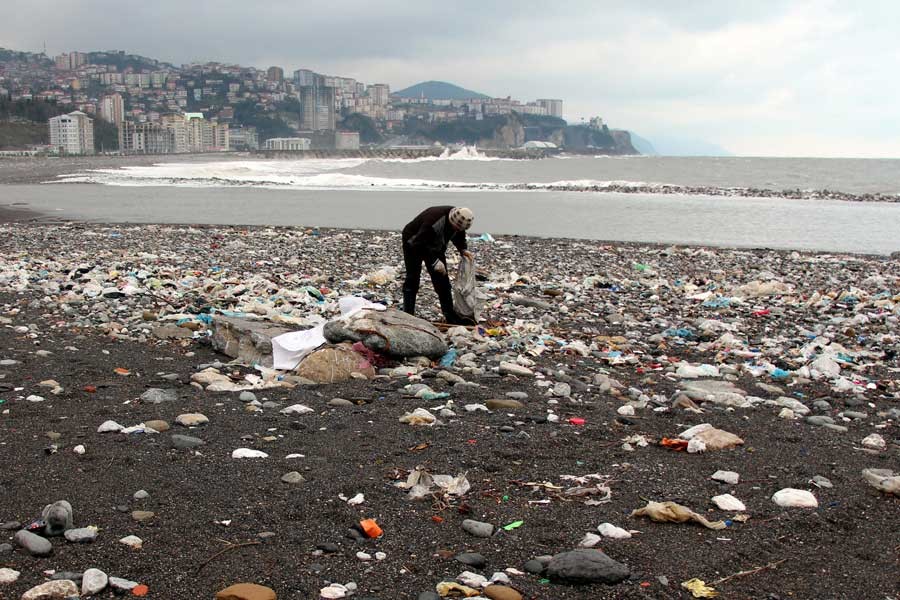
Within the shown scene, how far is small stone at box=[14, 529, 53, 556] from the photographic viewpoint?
320cm

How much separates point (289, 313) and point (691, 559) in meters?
5.92

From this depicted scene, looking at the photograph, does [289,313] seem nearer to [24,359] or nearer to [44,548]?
[24,359]


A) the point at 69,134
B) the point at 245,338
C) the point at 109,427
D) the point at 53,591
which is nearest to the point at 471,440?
the point at 109,427

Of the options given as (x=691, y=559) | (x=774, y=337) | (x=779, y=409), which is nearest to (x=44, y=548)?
(x=691, y=559)

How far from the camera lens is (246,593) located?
2.94m

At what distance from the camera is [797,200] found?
1467 inches

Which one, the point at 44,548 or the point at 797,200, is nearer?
the point at 44,548

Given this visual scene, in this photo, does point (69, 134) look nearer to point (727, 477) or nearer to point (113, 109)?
point (113, 109)

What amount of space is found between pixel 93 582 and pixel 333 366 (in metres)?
3.33

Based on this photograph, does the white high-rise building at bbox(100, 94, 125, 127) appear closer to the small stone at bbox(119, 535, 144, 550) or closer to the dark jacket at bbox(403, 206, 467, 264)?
the dark jacket at bbox(403, 206, 467, 264)

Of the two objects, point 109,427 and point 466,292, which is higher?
point 466,292

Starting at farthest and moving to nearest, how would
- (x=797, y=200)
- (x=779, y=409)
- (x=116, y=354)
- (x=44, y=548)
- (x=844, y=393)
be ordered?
(x=797, y=200), (x=116, y=354), (x=844, y=393), (x=779, y=409), (x=44, y=548)

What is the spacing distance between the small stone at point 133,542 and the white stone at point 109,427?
61.0 inches

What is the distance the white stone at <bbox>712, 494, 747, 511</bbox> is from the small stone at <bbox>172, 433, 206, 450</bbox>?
9.62 feet
